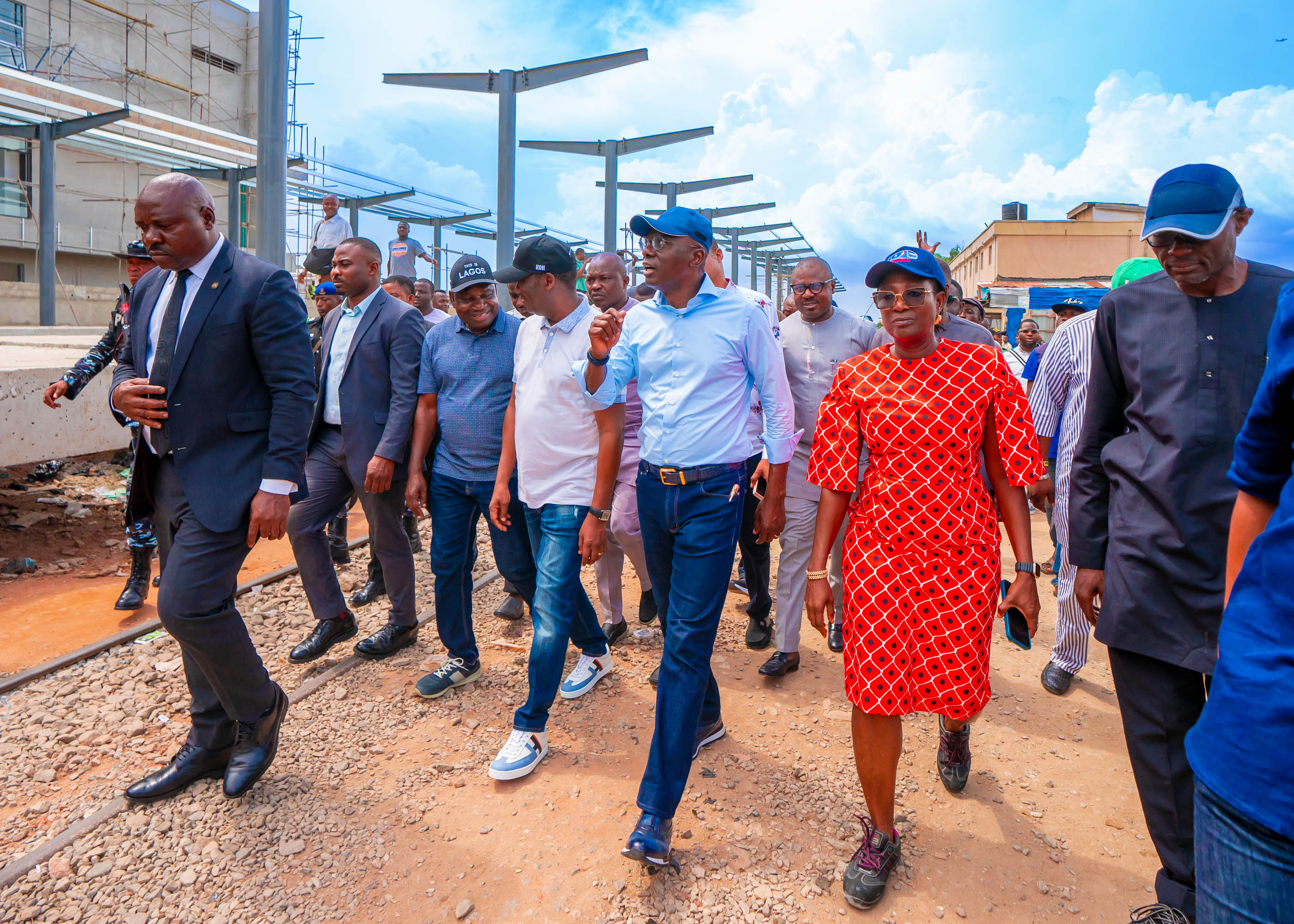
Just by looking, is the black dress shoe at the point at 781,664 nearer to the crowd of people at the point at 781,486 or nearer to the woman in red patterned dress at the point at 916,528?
the crowd of people at the point at 781,486

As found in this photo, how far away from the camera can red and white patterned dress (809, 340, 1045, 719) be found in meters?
2.76

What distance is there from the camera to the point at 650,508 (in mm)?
3256

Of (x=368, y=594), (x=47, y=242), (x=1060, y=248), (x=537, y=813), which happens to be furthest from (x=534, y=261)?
(x=1060, y=248)

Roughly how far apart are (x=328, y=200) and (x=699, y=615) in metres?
10.0

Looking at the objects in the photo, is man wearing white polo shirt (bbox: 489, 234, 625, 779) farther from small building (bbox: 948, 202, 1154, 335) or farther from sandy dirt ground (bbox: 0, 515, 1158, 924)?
small building (bbox: 948, 202, 1154, 335)

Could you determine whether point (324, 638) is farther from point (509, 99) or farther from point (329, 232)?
point (509, 99)

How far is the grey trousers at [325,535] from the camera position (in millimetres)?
4770

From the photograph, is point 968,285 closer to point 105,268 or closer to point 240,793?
point 105,268

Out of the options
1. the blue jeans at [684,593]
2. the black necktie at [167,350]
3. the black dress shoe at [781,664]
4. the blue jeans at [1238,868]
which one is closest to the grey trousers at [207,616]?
the black necktie at [167,350]

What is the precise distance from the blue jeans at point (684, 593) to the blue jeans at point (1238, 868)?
5.61 ft

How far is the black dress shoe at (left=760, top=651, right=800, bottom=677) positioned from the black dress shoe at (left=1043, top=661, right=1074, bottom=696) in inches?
53.9

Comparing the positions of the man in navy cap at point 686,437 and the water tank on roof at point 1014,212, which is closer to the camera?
the man in navy cap at point 686,437

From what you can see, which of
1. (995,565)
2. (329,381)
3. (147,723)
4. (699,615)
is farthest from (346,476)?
(995,565)

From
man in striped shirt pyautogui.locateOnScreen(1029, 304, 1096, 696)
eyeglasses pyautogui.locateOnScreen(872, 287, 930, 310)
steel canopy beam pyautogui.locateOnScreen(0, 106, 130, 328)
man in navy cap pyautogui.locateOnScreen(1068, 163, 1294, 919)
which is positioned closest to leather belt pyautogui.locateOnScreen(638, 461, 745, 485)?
eyeglasses pyautogui.locateOnScreen(872, 287, 930, 310)
